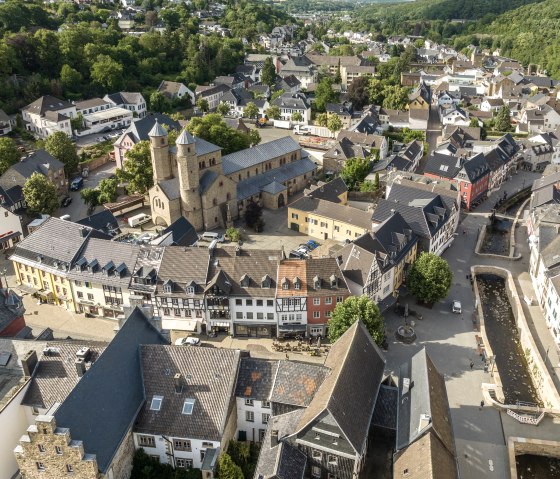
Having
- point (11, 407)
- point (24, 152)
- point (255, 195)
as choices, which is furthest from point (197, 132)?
point (11, 407)

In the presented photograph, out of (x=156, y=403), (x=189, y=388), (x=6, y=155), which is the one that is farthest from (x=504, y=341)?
(x=6, y=155)

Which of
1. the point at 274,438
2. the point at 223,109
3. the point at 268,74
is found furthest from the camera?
the point at 268,74

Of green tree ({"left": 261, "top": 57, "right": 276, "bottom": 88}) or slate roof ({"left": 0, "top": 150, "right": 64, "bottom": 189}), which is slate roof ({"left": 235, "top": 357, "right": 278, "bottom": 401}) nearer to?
slate roof ({"left": 0, "top": 150, "right": 64, "bottom": 189})

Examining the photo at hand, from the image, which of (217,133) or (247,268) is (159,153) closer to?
(217,133)

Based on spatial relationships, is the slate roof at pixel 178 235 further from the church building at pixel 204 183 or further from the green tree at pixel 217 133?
the green tree at pixel 217 133

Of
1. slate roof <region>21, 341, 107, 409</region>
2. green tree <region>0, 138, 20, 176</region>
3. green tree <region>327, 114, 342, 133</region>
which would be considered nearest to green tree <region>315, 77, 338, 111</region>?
green tree <region>327, 114, 342, 133</region>

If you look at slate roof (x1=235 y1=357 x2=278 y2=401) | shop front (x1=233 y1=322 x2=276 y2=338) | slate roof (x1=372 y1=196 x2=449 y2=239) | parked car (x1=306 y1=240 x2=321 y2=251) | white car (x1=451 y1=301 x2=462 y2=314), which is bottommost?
parked car (x1=306 y1=240 x2=321 y2=251)

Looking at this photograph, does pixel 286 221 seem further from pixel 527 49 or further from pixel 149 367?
pixel 527 49
